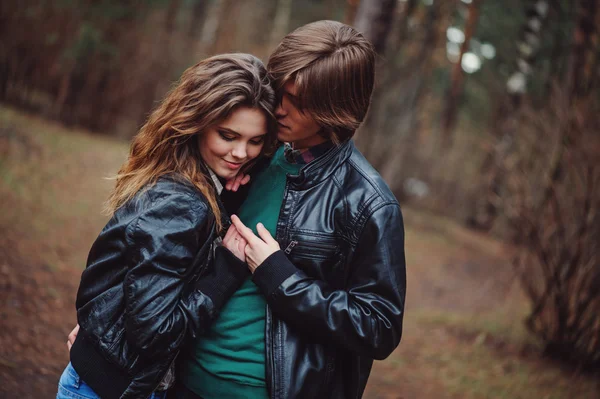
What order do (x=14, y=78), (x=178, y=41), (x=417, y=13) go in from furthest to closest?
(x=178, y=41) → (x=417, y=13) → (x=14, y=78)

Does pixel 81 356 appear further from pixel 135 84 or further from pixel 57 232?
pixel 135 84

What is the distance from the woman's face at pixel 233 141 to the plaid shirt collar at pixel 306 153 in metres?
0.13

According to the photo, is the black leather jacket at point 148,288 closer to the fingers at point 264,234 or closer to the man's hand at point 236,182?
the fingers at point 264,234

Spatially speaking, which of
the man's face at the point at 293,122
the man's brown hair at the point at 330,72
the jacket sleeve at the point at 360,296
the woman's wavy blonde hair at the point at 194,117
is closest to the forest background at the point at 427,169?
the woman's wavy blonde hair at the point at 194,117

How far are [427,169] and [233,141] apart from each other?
753 inches

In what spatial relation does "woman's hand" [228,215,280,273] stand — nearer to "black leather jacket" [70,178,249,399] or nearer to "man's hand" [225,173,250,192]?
"black leather jacket" [70,178,249,399]

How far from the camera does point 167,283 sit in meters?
1.83

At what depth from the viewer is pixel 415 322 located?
24.3 ft

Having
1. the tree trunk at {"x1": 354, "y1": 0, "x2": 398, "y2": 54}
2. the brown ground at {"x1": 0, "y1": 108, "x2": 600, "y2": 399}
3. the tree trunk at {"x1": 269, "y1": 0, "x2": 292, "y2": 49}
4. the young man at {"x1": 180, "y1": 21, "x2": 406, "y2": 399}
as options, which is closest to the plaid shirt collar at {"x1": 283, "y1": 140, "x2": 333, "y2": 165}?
the young man at {"x1": 180, "y1": 21, "x2": 406, "y2": 399}

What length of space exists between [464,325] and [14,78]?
10.3m

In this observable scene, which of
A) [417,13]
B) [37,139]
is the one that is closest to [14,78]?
[37,139]

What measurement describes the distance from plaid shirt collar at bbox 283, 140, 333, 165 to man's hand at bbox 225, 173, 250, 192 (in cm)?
20

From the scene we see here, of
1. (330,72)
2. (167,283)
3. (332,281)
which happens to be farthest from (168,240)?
(330,72)

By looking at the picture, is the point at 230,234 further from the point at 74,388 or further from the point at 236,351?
the point at 74,388
